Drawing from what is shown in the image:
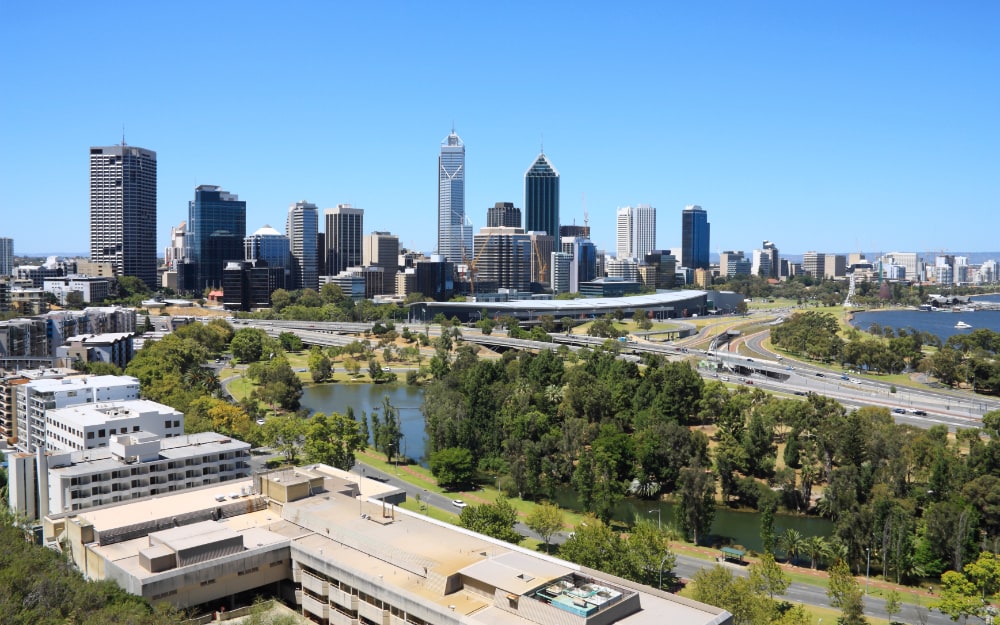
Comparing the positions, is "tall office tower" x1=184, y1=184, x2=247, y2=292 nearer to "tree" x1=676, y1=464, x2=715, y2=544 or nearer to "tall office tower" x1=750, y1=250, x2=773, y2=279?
"tree" x1=676, y1=464, x2=715, y2=544

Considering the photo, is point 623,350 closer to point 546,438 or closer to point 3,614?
point 546,438

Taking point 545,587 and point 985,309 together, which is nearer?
point 545,587

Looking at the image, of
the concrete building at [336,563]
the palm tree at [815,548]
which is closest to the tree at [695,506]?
the palm tree at [815,548]

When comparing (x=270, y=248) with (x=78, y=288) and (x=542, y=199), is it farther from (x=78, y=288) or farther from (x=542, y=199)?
(x=542, y=199)

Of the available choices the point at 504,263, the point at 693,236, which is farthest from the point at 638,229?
the point at 504,263

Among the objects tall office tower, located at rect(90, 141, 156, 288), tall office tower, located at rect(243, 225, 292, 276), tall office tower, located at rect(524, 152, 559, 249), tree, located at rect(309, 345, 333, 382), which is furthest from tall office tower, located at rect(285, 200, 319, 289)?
tree, located at rect(309, 345, 333, 382)

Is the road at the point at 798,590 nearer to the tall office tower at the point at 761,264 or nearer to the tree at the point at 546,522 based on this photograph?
the tree at the point at 546,522

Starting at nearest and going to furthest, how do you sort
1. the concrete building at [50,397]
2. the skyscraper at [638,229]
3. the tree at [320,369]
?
1. the concrete building at [50,397]
2. the tree at [320,369]
3. the skyscraper at [638,229]

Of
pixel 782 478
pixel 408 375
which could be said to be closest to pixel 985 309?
pixel 408 375
